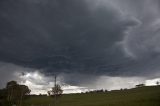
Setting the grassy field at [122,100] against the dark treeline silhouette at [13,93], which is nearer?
the grassy field at [122,100]

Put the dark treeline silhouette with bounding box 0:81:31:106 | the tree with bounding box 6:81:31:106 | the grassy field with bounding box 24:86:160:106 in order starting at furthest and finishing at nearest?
the tree with bounding box 6:81:31:106, the dark treeline silhouette with bounding box 0:81:31:106, the grassy field with bounding box 24:86:160:106

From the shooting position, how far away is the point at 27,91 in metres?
137

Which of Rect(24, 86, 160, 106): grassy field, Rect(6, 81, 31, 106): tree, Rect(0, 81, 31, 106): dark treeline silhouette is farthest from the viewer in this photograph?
Rect(6, 81, 31, 106): tree

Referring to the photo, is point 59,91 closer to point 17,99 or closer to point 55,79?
point 17,99

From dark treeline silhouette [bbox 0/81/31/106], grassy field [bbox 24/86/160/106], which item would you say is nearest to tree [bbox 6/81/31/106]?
dark treeline silhouette [bbox 0/81/31/106]

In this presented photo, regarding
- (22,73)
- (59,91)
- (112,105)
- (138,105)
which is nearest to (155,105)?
(138,105)

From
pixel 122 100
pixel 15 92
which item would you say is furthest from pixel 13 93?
pixel 122 100

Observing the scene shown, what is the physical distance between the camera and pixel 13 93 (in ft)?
433

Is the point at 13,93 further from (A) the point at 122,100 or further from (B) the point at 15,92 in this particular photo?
(A) the point at 122,100

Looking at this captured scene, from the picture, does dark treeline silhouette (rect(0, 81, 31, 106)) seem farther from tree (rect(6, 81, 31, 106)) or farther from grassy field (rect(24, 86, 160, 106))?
grassy field (rect(24, 86, 160, 106))

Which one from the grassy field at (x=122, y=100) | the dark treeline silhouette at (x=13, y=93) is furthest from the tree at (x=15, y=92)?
the grassy field at (x=122, y=100)

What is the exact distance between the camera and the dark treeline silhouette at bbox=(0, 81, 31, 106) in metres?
128

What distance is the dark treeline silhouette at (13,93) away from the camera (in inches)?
5059

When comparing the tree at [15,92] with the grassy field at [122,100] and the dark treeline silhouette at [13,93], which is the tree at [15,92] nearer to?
the dark treeline silhouette at [13,93]
